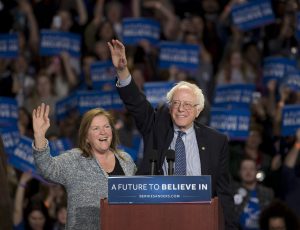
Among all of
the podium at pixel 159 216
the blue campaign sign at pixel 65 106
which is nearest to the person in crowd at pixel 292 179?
the blue campaign sign at pixel 65 106

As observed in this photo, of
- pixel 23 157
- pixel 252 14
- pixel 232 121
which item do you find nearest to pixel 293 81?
pixel 232 121

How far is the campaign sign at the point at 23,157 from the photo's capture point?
964 cm

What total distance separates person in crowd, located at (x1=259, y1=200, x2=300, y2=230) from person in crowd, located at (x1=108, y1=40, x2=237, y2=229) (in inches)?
96.2

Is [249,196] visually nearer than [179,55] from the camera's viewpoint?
Yes

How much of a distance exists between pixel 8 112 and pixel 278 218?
10.4 feet

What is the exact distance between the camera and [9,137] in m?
10.2

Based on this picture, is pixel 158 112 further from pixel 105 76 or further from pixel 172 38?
pixel 172 38

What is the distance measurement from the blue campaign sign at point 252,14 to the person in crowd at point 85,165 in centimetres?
611

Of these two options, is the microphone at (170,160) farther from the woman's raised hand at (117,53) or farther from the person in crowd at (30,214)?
the person in crowd at (30,214)

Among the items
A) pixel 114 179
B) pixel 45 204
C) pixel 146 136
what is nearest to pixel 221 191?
pixel 146 136

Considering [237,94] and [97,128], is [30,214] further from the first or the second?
[97,128]

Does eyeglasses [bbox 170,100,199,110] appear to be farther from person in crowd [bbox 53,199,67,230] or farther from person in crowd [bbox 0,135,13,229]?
person in crowd [bbox 53,199,67,230]

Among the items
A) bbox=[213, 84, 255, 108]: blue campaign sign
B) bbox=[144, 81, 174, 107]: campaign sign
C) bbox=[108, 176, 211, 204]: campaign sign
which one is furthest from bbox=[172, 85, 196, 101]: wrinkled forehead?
bbox=[213, 84, 255, 108]: blue campaign sign

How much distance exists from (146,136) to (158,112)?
6.3 inches
